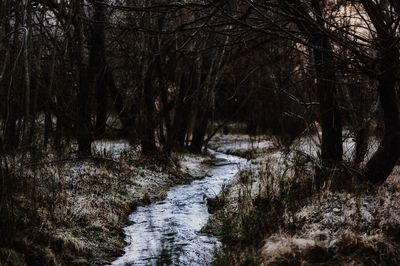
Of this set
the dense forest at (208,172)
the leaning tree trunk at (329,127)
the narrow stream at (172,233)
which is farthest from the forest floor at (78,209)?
the leaning tree trunk at (329,127)

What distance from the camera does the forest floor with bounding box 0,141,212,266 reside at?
19.1 ft

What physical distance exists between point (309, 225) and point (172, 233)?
2.29 metres

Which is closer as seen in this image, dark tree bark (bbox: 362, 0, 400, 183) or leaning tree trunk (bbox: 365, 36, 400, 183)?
dark tree bark (bbox: 362, 0, 400, 183)

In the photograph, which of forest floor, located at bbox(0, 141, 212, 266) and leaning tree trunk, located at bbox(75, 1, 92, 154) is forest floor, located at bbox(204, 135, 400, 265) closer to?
forest floor, located at bbox(0, 141, 212, 266)

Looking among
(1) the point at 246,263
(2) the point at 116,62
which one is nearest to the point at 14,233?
(1) the point at 246,263

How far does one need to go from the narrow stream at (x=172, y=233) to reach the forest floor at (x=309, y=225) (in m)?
0.28

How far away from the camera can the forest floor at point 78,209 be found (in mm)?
5836

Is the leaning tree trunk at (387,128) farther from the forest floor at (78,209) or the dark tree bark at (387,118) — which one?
the forest floor at (78,209)

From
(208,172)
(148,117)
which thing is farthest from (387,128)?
(148,117)

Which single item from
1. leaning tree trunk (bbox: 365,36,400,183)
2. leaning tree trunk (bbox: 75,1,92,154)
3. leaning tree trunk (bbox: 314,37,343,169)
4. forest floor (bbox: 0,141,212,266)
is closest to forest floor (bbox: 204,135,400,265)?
leaning tree trunk (bbox: 365,36,400,183)

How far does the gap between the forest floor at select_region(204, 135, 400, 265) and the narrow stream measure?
10.9 inches

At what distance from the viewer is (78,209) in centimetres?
752

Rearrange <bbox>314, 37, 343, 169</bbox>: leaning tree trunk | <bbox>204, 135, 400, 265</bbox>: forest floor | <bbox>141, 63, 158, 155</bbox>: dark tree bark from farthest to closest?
1. <bbox>141, 63, 158, 155</bbox>: dark tree bark
2. <bbox>314, 37, 343, 169</bbox>: leaning tree trunk
3. <bbox>204, 135, 400, 265</bbox>: forest floor

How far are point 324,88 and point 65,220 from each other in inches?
192
